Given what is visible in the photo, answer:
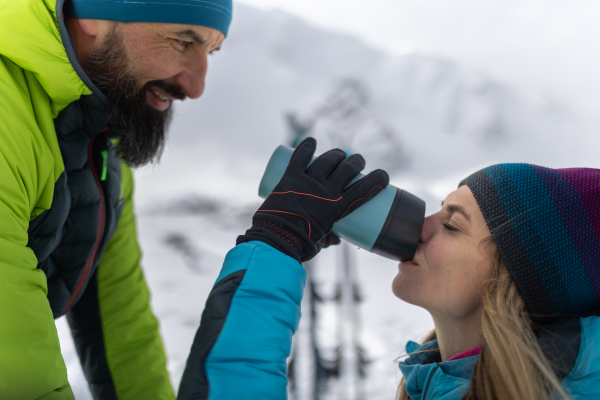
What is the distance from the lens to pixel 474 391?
25.7 inches

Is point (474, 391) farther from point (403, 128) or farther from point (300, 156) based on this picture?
point (403, 128)

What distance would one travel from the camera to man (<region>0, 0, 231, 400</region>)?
2.29 ft

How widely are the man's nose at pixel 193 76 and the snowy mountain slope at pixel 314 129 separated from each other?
996 mm

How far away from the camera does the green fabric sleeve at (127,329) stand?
1.18m

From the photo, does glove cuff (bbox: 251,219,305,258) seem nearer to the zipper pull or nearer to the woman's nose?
the woman's nose

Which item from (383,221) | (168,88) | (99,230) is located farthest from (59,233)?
(383,221)

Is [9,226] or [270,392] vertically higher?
[9,226]

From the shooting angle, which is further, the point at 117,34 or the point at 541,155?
the point at 541,155

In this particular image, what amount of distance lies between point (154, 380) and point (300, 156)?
2.64 feet

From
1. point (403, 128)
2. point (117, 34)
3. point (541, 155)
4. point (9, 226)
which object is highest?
point (403, 128)

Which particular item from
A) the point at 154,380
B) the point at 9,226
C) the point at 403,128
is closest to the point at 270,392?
the point at 9,226

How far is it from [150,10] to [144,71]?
0.47ft

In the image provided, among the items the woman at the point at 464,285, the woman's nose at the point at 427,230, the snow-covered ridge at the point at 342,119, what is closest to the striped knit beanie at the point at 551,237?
the woman at the point at 464,285

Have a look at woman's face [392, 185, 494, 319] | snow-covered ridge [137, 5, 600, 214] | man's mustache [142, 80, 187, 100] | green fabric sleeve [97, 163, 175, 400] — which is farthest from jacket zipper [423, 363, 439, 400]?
snow-covered ridge [137, 5, 600, 214]
